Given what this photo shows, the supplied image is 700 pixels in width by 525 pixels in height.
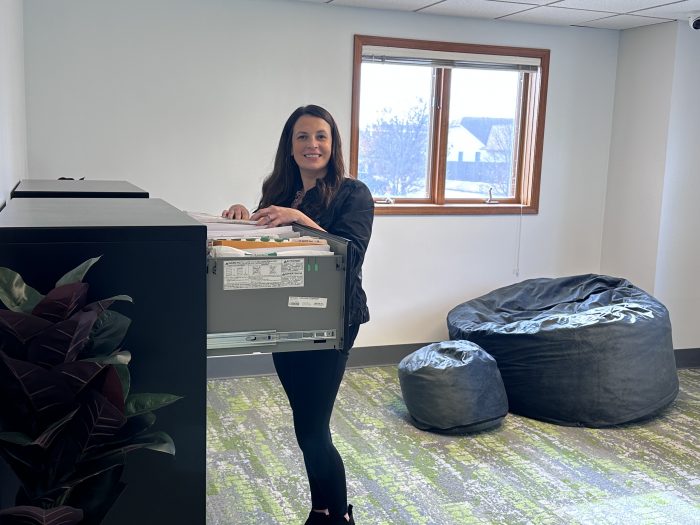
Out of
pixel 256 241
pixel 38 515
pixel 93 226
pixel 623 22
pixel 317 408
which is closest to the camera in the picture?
pixel 38 515

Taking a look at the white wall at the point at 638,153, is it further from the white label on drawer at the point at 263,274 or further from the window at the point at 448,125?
the white label on drawer at the point at 263,274

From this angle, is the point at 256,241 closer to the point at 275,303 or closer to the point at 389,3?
the point at 275,303

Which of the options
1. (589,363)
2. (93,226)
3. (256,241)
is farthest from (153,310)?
(589,363)

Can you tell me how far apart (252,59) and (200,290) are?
3.23 meters

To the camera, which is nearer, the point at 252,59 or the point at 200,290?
the point at 200,290

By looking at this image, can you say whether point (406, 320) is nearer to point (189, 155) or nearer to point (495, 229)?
point (495, 229)

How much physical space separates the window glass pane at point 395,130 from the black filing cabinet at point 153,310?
3.45 m

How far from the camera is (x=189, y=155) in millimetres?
4160

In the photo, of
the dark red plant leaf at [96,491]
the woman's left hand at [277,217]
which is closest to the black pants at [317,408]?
the woman's left hand at [277,217]

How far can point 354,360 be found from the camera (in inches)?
183

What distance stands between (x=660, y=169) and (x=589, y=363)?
5.21 ft

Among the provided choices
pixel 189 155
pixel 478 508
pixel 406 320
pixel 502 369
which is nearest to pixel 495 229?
pixel 406 320

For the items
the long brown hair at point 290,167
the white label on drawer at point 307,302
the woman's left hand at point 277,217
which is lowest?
the white label on drawer at point 307,302

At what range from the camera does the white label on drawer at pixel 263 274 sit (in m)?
1.31
